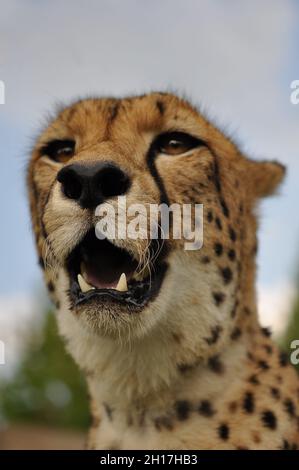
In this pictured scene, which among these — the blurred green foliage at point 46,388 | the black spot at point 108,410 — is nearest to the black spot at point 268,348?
the black spot at point 108,410

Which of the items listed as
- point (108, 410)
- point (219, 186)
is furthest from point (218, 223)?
point (108, 410)

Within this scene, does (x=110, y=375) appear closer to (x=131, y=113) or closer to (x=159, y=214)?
(x=159, y=214)

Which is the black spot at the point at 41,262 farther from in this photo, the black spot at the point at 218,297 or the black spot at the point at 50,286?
the black spot at the point at 218,297

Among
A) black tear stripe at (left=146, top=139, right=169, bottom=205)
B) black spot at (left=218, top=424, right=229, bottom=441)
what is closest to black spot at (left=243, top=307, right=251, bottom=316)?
black spot at (left=218, top=424, right=229, bottom=441)

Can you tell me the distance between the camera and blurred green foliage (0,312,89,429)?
21.8 m

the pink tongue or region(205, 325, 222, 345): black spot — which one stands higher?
the pink tongue

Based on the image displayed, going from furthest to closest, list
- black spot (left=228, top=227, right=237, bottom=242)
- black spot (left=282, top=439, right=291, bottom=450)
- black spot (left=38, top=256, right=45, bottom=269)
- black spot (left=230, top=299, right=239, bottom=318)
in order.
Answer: black spot (left=38, top=256, right=45, bottom=269) → black spot (left=228, top=227, right=237, bottom=242) → black spot (left=230, top=299, right=239, bottom=318) → black spot (left=282, top=439, right=291, bottom=450)

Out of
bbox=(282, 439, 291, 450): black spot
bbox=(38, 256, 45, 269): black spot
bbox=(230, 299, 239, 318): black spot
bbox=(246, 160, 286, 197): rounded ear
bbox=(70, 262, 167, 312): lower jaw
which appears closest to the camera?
bbox=(70, 262, 167, 312): lower jaw

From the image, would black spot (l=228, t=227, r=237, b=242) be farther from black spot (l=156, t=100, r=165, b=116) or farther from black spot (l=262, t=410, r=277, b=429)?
black spot (l=262, t=410, r=277, b=429)

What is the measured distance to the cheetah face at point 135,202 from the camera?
2.56 meters

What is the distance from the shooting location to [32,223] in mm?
3189

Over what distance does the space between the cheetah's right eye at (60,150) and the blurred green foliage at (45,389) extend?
61.6 feet

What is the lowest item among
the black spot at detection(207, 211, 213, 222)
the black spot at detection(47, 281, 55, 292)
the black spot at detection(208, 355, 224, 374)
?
the black spot at detection(208, 355, 224, 374)
